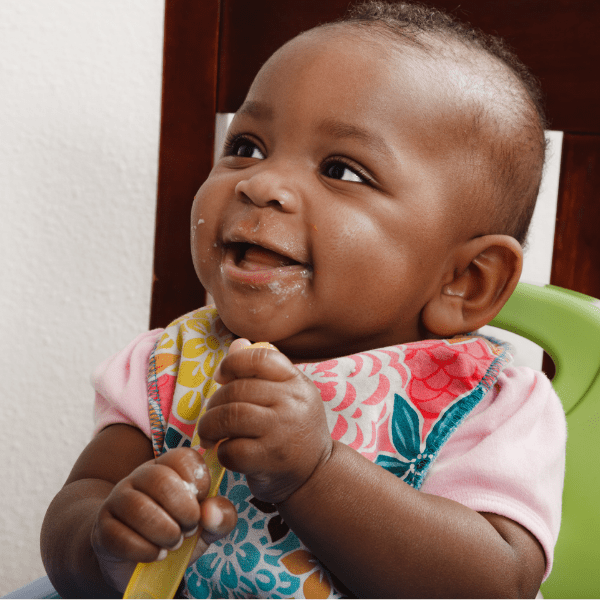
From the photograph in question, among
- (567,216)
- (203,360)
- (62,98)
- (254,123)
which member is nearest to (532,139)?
(567,216)

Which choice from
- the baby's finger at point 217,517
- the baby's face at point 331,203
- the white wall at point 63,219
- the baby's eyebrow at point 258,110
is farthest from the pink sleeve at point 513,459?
the white wall at point 63,219

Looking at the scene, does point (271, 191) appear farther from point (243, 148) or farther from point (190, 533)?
point (190, 533)

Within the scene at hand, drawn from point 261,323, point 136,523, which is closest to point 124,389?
point 261,323

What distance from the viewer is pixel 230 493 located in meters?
0.62

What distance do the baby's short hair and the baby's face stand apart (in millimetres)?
41

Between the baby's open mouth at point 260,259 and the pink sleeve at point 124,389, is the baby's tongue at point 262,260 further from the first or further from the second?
the pink sleeve at point 124,389

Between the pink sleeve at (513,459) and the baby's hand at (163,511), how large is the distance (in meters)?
0.24

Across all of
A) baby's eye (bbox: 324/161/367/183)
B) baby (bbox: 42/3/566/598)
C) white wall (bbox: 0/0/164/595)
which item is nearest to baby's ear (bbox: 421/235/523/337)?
baby (bbox: 42/3/566/598)

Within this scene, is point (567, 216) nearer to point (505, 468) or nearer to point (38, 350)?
point (505, 468)

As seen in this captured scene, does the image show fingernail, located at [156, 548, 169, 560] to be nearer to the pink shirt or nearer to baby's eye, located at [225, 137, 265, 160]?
the pink shirt

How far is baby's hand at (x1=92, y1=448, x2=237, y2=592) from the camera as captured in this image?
42cm

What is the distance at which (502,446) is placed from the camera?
60cm

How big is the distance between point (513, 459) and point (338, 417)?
0.16 meters

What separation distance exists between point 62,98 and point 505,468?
80 cm
